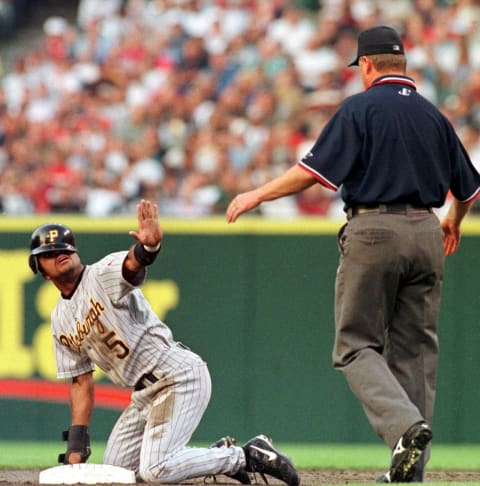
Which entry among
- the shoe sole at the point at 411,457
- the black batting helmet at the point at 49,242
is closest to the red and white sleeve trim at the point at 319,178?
the shoe sole at the point at 411,457

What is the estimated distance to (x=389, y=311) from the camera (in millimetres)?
5668

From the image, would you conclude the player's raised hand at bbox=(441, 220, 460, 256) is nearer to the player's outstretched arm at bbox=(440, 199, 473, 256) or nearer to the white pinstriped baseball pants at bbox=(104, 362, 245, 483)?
the player's outstretched arm at bbox=(440, 199, 473, 256)

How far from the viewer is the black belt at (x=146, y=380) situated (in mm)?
6276

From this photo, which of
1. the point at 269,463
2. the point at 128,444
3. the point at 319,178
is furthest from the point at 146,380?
the point at 319,178

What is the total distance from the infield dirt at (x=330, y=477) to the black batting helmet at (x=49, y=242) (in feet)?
→ 4.31

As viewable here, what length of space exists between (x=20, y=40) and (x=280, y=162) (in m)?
5.04

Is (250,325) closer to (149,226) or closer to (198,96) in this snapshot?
(198,96)

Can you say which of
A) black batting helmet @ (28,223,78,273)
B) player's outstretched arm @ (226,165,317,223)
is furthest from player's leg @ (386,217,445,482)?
black batting helmet @ (28,223,78,273)

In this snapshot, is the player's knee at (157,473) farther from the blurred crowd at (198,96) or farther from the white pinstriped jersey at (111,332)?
the blurred crowd at (198,96)

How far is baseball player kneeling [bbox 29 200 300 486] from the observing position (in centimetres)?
605

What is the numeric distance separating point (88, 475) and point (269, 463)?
0.92m

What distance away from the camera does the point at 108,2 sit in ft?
44.9

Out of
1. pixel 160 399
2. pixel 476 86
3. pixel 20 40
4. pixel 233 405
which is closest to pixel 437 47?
pixel 476 86

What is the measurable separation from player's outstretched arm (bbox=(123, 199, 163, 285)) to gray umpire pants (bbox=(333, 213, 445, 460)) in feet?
2.80
